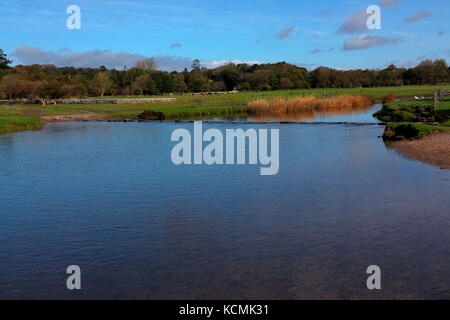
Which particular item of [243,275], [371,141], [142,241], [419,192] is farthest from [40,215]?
[371,141]

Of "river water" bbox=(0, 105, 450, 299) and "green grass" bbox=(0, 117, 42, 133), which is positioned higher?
"green grass" bbox=(0, 117, 42, 133)

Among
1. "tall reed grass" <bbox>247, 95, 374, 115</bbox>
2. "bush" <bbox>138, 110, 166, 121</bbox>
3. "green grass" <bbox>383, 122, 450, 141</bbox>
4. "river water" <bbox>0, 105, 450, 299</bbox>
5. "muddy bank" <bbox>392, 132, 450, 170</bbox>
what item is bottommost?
"river water" <bbox>0, 105, 450, 299</bbox>

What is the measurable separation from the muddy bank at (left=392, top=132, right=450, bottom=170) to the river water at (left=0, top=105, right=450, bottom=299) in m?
0.98

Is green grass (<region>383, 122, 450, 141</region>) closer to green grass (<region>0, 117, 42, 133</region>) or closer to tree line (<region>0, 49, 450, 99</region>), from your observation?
green grass (<region>0, 117, 42, 133</region>)

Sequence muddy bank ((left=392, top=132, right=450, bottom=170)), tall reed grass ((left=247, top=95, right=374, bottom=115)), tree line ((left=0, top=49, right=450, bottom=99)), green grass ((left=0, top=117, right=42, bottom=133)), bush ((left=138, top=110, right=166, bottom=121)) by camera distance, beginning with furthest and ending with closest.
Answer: tree line ((left=0, top=49, right=450, bottom=99)), tall reed grass ((left=247, top=95, right=374, bottom=115)), bush ((left=138, top=110, right=166, bottom=121)), green grass ((left=0, top=117, right=42, bottom=133)), muddy bank ((left=392, top=132, right=450, bottom=170))

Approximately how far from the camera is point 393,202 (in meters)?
15.9

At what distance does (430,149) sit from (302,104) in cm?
4715

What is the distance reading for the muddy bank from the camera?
76.1ft

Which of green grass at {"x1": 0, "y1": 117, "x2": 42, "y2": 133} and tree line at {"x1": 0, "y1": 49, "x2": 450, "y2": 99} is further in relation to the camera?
tree line at {"x1": 0, "y1": 49, "x2": 450, "y2": 99}

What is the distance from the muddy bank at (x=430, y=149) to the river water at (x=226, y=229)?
3.22ft

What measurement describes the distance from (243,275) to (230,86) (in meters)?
144

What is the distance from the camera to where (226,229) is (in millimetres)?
13578

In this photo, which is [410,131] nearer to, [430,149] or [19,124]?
[430,149]

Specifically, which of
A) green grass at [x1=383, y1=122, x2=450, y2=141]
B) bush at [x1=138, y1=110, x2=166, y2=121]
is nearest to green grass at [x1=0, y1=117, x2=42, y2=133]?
bush at [x1=138, y1=110, x2=166, y2=121]
